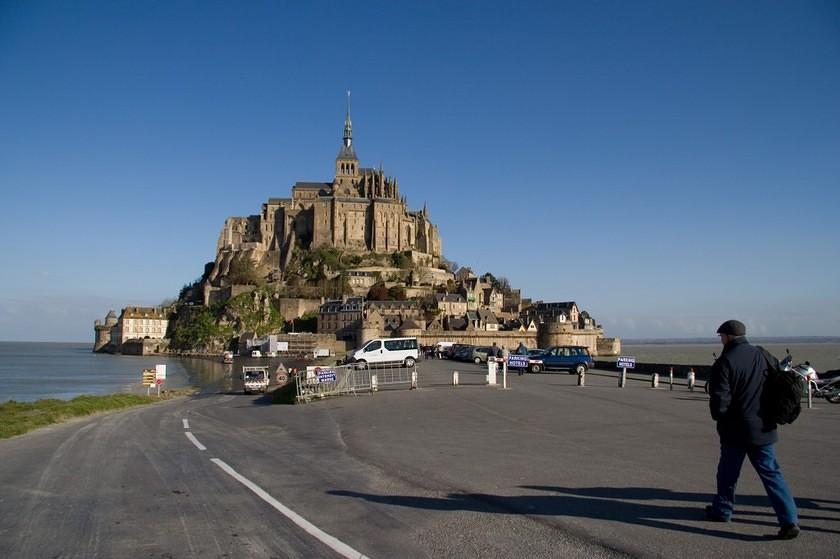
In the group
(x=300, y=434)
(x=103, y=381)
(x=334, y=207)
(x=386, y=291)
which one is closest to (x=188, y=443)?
(x=300, y=434)

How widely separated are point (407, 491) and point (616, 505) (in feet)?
7.70

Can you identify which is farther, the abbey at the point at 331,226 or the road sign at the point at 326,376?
the abbey at the point at 331,226

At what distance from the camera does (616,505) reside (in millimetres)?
7145

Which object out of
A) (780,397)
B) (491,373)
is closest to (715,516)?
(780,397)

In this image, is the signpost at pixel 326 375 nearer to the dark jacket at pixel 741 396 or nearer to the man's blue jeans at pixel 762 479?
the man's blue jeans at pixel 762 479

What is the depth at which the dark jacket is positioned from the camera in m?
6.32

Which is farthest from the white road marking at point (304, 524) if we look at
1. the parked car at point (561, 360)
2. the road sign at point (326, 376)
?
the parked car at point (561, 360)

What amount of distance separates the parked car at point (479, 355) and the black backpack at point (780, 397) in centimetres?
3894

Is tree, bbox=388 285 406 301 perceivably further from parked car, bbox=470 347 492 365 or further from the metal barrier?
the metal barrier

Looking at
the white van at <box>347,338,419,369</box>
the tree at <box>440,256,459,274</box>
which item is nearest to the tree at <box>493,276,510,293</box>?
the tree at <box>440,256,459,274</box>

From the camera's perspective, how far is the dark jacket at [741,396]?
6320 mm

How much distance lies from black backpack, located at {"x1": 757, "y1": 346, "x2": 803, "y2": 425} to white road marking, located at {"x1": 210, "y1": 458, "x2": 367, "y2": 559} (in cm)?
385

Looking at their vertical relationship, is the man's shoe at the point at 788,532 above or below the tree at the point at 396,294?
below

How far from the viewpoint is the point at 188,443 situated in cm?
1290
